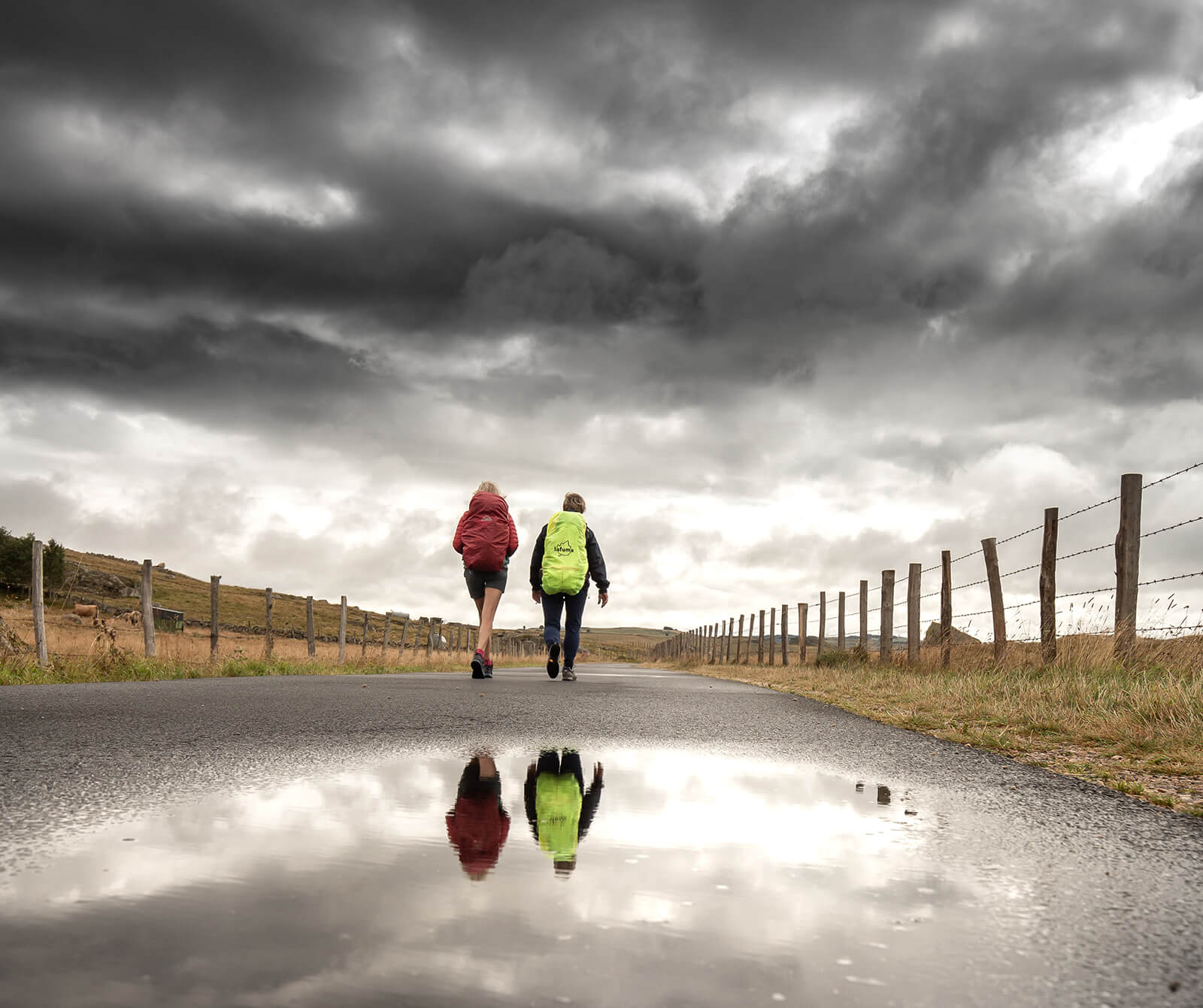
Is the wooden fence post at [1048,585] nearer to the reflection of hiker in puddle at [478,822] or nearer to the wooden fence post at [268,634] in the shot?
the reflection of hiker in puddle at [478,822]

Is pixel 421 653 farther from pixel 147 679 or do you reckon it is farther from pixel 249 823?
pixel 249 823

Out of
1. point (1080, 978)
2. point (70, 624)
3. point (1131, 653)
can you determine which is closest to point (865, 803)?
point (1080, 978)

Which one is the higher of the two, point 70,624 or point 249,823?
point 249,823

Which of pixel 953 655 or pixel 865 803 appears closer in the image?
pixel 865 803

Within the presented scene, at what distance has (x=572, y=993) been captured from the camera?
1.38 m

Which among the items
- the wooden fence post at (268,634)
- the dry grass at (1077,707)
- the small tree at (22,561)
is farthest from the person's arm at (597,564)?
the small tree at (22,561)

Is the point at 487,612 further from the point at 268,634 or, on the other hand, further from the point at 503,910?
the point at 503,910

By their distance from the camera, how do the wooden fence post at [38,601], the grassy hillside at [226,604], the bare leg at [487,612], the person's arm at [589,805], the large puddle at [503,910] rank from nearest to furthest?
the large puddle at [503,910] → the person's arm at [589,805] → the bare leg at [487,612] → the wooden fence post at [38,601] → the grassy hillside at [226,604]

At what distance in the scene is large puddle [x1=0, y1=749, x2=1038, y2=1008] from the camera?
4.64 feet

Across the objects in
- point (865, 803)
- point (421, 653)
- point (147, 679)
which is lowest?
point (421, 653)

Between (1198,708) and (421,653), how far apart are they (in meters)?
32.0

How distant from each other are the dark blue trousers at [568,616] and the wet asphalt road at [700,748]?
4002mm

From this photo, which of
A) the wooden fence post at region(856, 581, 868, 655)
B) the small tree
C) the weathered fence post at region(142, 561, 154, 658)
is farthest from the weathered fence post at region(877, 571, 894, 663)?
the small tree

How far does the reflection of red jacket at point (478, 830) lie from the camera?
2141 millimetres
